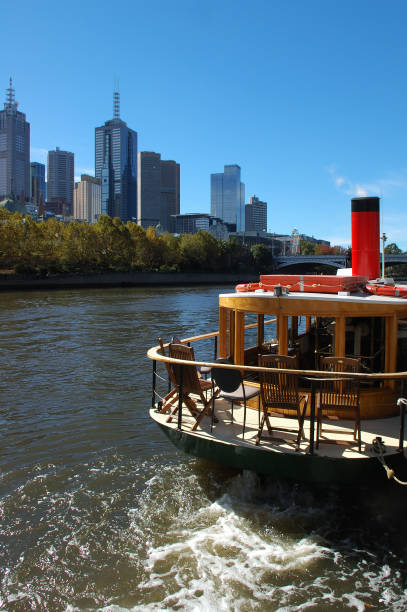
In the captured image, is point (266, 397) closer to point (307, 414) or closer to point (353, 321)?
point (307, 414)

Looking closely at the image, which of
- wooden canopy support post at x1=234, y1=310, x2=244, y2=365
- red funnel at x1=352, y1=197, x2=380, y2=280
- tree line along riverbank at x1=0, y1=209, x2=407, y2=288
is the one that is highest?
tree line along riverbank at x1=0, y1=209, x2=407, y2=288

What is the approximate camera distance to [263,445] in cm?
717

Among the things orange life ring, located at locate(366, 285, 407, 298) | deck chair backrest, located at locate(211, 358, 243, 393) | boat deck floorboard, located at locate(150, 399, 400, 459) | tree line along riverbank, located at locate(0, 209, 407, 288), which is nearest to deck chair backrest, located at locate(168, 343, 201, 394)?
deck chair backrest, located at locate(211, 358, 243, 393)

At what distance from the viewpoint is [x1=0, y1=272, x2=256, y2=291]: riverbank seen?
230ft

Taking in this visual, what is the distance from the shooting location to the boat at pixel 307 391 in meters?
6.89

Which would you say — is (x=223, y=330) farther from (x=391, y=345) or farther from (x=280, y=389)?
(x=391, y=345)

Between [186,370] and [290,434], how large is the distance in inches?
73.0

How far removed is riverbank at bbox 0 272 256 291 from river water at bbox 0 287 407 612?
6063cm

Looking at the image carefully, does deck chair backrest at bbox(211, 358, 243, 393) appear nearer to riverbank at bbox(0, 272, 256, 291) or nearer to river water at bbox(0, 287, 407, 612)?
river water at bbox(0, 287, 407, 612)

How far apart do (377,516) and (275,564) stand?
2.07 metres

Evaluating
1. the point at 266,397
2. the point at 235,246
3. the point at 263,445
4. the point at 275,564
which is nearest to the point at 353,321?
the point at 266,397

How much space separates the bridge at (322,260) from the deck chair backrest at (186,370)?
9138 cm

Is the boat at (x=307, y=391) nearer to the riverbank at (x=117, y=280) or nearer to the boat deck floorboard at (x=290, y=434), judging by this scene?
the boat deck floorboard at (x=290, y=434)

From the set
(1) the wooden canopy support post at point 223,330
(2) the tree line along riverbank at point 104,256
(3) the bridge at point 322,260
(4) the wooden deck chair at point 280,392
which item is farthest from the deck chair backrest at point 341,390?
(3) the bridge at point 322,260
